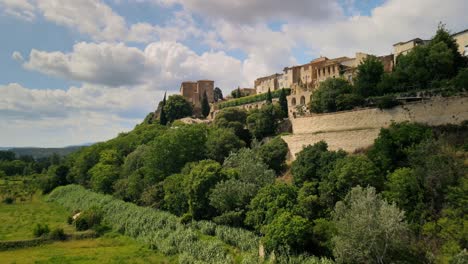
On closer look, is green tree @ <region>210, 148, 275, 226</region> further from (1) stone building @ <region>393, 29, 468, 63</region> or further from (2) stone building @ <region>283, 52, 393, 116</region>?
(1) stone building @ <region>393, 29, 468, 63</region>

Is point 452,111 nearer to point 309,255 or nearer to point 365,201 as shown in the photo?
point 365,201

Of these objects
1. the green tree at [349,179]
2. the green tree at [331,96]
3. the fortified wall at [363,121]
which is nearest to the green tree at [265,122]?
the fortified wall at [363,121]

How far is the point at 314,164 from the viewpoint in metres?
27.5

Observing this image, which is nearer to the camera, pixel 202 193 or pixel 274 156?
pixel 202 193

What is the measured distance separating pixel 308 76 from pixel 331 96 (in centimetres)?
2661

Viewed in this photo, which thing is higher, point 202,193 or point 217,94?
point 217,94

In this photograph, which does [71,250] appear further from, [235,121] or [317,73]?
[317,73]

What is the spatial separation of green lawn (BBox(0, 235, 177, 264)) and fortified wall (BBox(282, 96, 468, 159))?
18.6m

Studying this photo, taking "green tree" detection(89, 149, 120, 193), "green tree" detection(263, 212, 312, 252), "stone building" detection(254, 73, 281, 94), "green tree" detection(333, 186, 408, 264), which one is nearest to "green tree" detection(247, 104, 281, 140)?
"green tree" detection(89, 149, 120, 193)

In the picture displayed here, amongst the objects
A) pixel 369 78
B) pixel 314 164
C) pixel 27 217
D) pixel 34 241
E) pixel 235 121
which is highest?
pixel 369 78

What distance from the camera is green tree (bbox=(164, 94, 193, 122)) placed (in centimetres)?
7788

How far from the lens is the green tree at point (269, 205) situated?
21781 millimetres

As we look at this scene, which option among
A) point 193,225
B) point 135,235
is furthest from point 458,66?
point 135,235

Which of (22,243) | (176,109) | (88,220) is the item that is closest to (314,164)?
(88,220)
